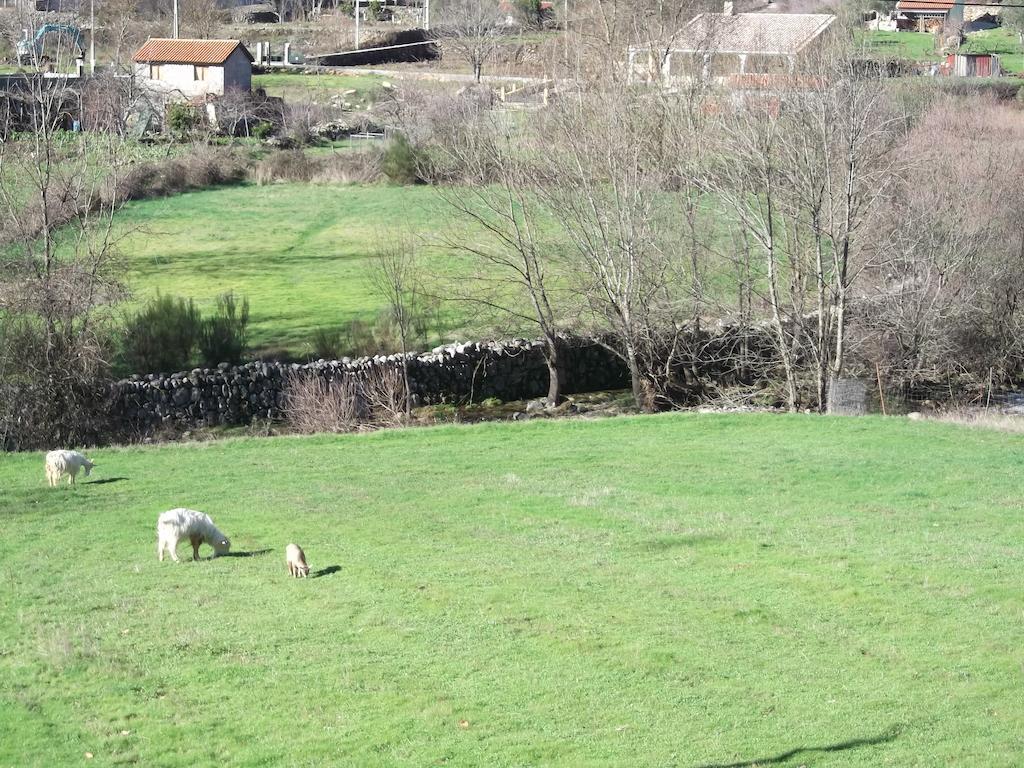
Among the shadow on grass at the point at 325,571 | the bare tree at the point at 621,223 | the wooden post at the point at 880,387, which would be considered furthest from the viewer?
the bare tree at the point at 621,223

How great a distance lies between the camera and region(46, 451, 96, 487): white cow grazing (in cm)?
2167

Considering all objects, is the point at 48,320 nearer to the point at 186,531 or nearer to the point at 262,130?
the point at 186,531

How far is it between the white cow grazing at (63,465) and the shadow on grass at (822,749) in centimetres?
1496

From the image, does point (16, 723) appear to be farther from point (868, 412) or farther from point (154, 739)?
point (868, 412)

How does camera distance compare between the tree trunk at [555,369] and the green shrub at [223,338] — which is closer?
the green shrub at [223,338]

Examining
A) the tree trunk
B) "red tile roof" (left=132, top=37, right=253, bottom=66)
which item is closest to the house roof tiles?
the tree trunk

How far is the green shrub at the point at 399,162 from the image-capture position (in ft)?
211

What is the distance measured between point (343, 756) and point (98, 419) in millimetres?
23039

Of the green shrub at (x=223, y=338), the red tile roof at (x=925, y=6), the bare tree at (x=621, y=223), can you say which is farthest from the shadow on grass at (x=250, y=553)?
the red tile roof at (x=925, y=6)

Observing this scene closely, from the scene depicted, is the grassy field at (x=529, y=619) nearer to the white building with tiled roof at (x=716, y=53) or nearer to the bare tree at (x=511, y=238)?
the bare tree at (x=511, y=238)

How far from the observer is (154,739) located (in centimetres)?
1103

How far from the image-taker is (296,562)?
50.8 ft

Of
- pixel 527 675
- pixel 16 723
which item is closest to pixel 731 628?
pixel 527 675

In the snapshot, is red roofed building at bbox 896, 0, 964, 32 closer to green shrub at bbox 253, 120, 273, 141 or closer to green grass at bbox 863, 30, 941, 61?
green grass at bbox 863, 30, 941, 61
